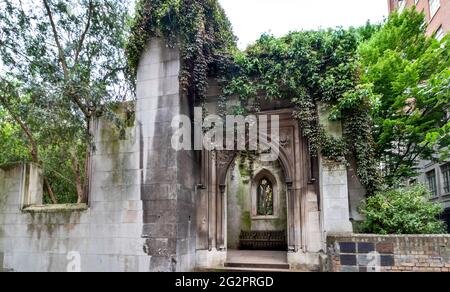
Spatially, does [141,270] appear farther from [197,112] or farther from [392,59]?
[392,59]

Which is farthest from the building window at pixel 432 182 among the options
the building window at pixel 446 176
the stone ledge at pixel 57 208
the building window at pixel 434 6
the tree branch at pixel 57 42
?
the tree branch at pixel 57 42

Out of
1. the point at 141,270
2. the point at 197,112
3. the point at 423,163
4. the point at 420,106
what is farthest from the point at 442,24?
the point at 141,270

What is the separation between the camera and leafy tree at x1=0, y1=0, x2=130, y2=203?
6633mm

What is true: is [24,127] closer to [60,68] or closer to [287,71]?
[60,68]

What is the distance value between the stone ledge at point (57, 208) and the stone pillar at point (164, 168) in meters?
1.65

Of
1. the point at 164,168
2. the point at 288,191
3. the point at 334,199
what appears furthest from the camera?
Result: the point at 288,191

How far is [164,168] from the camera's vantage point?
657 centimetres

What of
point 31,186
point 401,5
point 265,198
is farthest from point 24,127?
point 401,5

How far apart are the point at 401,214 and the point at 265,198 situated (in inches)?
312

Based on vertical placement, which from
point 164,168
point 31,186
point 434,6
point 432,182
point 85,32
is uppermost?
point 434,6

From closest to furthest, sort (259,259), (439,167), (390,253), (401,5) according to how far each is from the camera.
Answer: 1. (390,253)
2. (259,259)
3. (439,167)
4. (401,5)

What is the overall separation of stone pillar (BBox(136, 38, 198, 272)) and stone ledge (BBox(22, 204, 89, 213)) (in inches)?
64.8

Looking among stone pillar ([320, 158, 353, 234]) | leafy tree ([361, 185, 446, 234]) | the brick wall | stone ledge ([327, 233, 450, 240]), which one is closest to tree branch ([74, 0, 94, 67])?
stone pillar ([320, 158, 353, 234])

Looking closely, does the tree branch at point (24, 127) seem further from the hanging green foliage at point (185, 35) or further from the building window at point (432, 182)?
the building window at point (432, 182)
